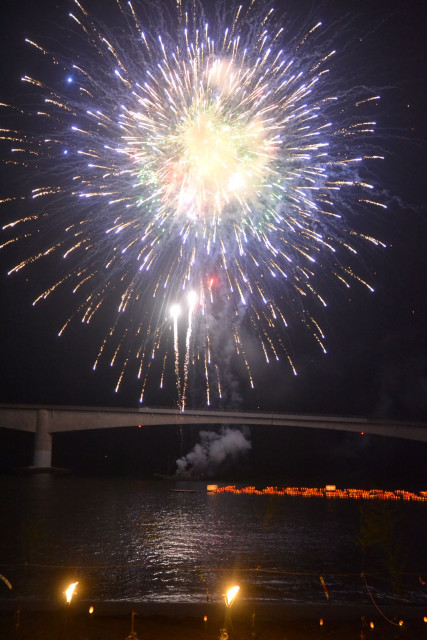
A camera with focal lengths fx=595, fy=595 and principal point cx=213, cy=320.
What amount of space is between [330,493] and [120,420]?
3429 cm

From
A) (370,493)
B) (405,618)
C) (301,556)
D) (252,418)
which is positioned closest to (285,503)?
(370,493)

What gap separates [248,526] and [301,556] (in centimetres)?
1167

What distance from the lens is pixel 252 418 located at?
94750 millimetres

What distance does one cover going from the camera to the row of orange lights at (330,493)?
217 ft

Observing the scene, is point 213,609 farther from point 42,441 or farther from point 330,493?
point 42,441

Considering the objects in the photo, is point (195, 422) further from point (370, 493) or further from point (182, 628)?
point (182, 628)

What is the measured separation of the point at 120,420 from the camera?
9119cm

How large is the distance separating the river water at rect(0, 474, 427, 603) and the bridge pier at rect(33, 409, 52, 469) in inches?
1308

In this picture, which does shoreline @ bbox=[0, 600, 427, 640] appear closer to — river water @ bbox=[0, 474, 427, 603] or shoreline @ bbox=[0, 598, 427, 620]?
shoreline @ bbox=[0, 598, 427, 620]

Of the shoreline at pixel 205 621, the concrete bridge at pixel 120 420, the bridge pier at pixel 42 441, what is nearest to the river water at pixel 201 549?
the shoreline at pixel 205 621

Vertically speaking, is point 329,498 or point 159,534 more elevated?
point 329,498

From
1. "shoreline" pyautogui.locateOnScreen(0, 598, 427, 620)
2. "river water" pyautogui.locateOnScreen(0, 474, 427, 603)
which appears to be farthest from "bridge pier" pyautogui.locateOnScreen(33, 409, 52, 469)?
"shoreline" pyautogui.locateOnScreen(0, 598, 427, 620)

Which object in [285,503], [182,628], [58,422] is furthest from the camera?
[58,422]

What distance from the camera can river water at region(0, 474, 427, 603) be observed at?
68.3ft
